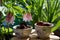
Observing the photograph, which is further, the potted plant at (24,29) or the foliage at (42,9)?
the foliage at (42,9)

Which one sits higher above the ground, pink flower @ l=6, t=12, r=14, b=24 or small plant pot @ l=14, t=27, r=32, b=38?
pink flower @ l=6, t=12, r=14, b=24

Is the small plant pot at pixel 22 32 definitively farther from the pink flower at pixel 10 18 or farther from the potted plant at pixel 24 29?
the pink flower at pixel 10 18

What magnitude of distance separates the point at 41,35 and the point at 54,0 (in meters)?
0.46

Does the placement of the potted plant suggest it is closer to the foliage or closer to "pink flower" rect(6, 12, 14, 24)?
"pink flower" rect(6, 12, 14, 24)

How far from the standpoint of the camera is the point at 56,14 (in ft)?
4.46

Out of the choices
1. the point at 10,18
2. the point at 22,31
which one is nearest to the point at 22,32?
the point at 22,31

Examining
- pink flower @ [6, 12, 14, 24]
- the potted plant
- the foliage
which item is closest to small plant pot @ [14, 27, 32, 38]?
the potted plant

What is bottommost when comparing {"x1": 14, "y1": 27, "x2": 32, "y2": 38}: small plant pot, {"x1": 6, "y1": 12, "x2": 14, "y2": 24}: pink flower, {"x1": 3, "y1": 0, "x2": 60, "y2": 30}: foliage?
{"x1": 14, "y1": 27, "x2": 32, "y2": 38}: small plant pot

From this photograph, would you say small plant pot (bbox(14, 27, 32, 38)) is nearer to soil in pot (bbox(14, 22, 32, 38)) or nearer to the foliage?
soil in pot (bbox(14, 22, 32, 38))

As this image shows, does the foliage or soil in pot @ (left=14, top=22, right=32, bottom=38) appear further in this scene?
the foliage

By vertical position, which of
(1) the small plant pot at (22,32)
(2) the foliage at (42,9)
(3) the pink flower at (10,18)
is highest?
(2) the foliage at (42,9)

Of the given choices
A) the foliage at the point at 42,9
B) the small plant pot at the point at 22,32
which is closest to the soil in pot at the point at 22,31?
the small plant pot at the point at 22,32

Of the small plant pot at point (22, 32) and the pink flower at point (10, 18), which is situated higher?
the pink flower at point (10, 18)

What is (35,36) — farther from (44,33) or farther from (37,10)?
(37,10)
